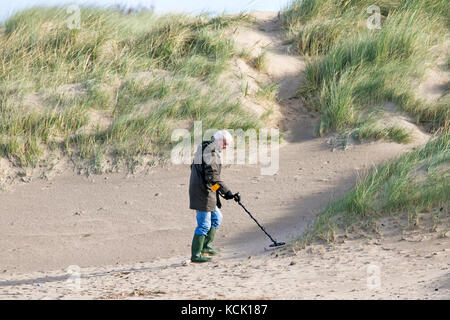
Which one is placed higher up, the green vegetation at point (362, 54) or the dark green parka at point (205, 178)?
the green vegetation at point (362, 54)

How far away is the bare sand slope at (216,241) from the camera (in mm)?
7410

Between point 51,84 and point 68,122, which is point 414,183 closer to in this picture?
point 68,122

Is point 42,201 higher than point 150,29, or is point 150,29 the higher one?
point 150,29

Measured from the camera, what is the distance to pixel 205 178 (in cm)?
830

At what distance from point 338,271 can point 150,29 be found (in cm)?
927

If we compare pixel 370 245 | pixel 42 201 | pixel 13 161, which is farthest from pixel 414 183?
pixel 13 161

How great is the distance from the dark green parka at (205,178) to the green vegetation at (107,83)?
4299 mm

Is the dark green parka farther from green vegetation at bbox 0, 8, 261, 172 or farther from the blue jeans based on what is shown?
green vegetation at bbox 0, 8, 261, 172

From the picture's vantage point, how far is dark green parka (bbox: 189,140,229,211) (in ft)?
27.0

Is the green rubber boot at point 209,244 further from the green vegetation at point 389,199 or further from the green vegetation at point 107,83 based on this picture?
the green vegetation at point 107,83

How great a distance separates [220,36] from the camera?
15.1 m

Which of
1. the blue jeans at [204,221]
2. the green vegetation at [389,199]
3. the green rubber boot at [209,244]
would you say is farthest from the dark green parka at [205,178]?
the green vegetation at [389,199]
